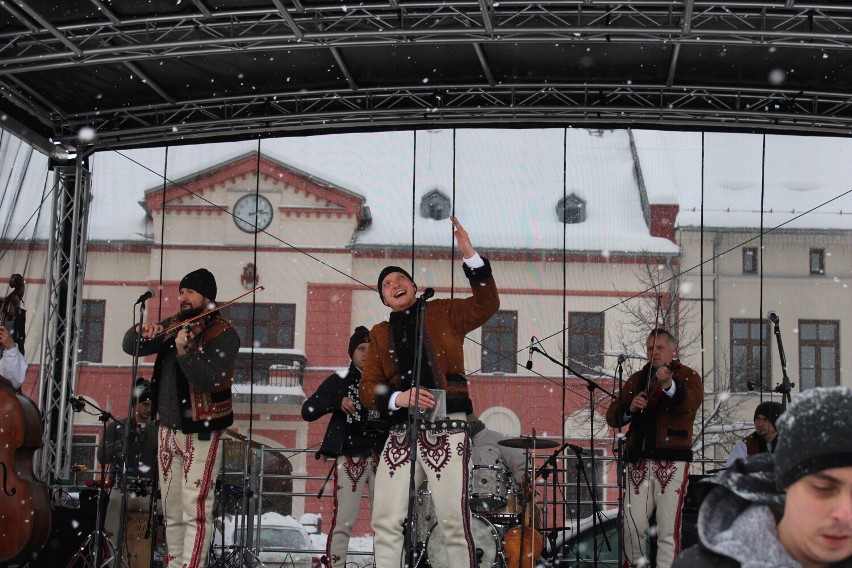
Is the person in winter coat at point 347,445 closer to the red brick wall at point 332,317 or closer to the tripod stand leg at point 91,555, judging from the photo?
the tripod stand leg at point 91,555

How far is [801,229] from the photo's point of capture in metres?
9.29

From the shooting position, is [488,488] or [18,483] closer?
[18,483]

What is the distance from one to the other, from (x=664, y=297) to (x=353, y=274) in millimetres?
2917

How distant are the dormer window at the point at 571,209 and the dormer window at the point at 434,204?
104 cm

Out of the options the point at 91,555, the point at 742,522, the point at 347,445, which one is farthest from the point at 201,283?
the point at 742,522

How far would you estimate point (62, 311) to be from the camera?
8.34 metres

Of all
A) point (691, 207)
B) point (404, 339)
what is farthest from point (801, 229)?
point (404, 339)

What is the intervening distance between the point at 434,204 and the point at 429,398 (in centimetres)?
551

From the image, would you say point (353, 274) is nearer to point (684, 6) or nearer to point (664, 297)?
point (664, 297)

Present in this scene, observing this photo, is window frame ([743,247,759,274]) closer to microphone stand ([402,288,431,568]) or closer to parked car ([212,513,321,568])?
parked car ([212,513,321,568])

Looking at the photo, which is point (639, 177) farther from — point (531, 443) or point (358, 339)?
point (358, 339)

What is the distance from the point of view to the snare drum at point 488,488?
6832 millimetres

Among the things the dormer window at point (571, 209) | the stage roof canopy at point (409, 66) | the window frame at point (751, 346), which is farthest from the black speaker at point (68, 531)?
the window frame at point (751, 346)

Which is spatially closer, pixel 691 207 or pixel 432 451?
pixel 432 451
